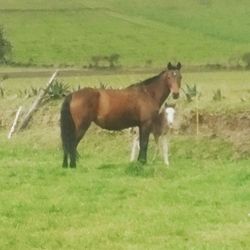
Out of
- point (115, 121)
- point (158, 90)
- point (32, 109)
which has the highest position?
point (158, 90)

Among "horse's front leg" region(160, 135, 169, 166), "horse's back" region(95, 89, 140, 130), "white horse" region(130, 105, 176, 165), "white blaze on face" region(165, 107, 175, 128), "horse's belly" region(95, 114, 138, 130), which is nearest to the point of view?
"horse's back" region(95, 89, 140, 130)

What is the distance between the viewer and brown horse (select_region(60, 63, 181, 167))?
21.5m

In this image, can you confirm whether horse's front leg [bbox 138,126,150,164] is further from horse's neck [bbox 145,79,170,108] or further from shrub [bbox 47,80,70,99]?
shrub [bbox 47,80,70,99]

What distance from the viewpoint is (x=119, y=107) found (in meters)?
22.1

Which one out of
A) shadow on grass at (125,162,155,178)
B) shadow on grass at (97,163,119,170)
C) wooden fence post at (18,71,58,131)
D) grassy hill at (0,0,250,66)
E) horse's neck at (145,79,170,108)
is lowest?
grassy hill at (0,0,250,66)

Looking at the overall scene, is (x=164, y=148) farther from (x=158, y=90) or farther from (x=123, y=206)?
(x=123, y=206)

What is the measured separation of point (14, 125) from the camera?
30.9 metres

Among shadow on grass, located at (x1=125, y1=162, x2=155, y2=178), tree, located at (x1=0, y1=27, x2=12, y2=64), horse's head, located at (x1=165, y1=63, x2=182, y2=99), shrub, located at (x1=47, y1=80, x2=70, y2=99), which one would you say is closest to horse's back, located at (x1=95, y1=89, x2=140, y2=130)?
horse's head, located at (x1=165, y1=63, x2=182, y2=99)

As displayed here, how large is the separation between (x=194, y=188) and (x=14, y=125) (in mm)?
15076

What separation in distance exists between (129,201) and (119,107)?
270 inches

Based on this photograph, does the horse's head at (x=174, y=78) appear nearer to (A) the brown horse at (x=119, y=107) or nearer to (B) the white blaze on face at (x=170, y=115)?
(A) the brown horse at (x=119, y=107)

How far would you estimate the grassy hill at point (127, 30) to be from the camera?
8462cm

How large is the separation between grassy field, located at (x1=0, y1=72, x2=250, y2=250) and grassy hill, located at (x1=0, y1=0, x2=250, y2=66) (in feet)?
174

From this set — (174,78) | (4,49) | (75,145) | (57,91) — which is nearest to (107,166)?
(75,145)
